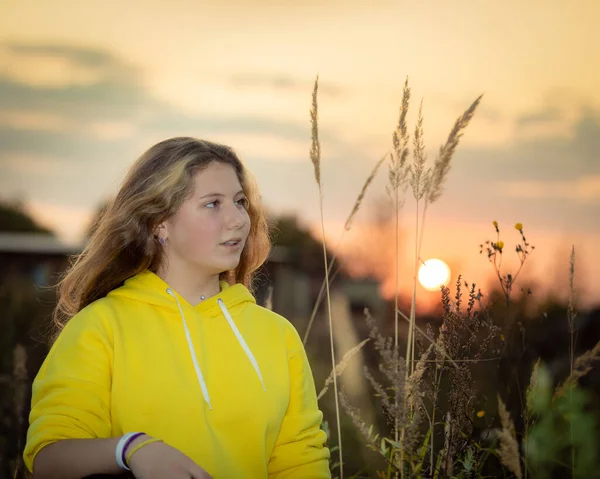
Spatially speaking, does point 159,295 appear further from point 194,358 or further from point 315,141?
point 315,141

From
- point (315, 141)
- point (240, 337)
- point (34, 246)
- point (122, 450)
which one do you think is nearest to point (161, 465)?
point (122, 450)

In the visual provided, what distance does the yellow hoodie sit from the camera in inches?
89.9

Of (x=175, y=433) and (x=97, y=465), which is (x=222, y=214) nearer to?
(x=175, y=433)

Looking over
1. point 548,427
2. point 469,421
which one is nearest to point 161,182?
point 469,421

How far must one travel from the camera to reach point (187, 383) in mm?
2449

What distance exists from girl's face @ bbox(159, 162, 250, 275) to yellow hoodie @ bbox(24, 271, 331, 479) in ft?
0.44

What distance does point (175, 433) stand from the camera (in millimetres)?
2383

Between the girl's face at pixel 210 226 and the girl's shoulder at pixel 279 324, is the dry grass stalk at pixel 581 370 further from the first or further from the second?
the girl's face at pixel 210 226

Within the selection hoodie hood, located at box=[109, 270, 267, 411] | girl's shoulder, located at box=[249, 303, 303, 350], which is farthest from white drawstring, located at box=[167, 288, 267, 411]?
girl's shoulder, located at box=[249, 303, 303, 350]

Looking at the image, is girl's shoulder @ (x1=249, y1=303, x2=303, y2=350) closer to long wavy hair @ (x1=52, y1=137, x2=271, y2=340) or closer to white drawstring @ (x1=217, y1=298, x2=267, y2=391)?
white drawstring @ (x1=217, y1=298, x2=267, y2=391)

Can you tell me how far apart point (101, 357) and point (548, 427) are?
161 centimetres

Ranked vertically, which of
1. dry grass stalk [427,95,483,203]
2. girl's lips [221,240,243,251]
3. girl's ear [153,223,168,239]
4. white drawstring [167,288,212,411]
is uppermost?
dry grass stalk [427,95,483,203]

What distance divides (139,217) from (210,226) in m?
0.29

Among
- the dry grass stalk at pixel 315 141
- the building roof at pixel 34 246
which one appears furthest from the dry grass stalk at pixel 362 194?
the building roof at pixel 34 246
